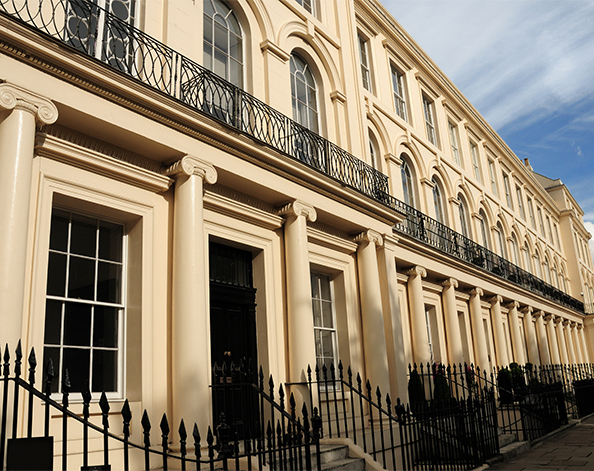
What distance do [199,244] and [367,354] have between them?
5049 millimetres

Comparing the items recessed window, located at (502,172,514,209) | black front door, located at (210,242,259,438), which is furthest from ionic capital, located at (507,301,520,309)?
black front door, located at (210,242,259,438)

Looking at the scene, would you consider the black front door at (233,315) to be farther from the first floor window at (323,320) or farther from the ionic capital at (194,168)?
the first floor window at (323,320)

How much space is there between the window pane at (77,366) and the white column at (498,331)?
16.3 metres

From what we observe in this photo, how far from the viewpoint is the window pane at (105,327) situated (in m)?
6.81

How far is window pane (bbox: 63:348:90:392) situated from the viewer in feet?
21.1

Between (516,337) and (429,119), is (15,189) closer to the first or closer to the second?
(429,119)

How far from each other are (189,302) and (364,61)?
11.8 metres

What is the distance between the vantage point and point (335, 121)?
12227mm

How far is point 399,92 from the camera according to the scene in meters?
18.2

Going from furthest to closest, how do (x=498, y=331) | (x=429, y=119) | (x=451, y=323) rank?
(x=429, y=119) < (x=498, y=331) < (x=451, y=323)

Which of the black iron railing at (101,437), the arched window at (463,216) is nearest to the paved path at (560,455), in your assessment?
the black iron railing at (101,437)

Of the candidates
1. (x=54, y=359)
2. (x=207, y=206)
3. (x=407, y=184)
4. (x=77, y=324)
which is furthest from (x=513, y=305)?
(x=54, y=359)

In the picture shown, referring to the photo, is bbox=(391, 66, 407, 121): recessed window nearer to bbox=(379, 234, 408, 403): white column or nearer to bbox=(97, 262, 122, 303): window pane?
bbox=(379, 234, 408, 403): white column

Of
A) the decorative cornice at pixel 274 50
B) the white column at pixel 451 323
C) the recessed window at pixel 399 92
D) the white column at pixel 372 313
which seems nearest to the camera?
the decorative cornice at pixel 274 50
